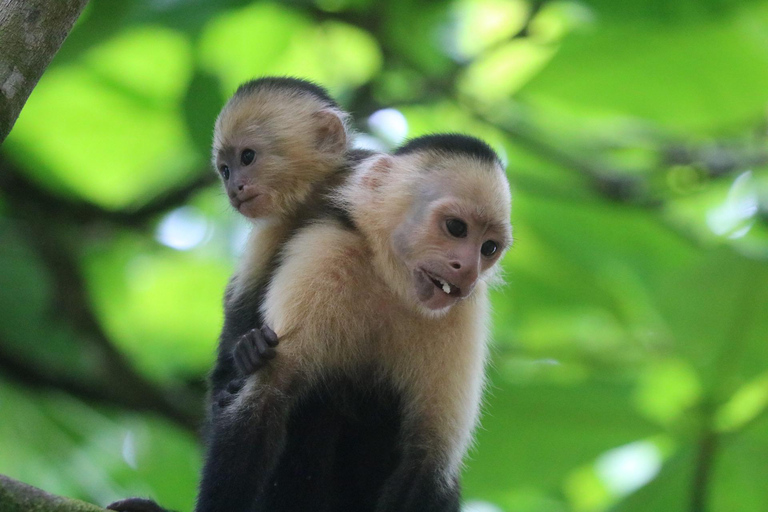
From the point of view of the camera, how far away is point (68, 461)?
431 cm

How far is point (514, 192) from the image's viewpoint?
4160mm

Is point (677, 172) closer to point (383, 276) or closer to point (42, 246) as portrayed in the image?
point (383, 276)

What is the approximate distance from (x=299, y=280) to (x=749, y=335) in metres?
1.67

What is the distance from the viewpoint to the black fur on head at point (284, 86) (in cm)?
339

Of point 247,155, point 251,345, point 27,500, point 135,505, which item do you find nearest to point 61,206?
point 247,155

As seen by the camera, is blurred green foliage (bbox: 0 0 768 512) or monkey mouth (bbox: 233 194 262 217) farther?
blurred green foliage (bbox: 0 0 768 512)

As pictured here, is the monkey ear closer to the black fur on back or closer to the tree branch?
the black fur on back

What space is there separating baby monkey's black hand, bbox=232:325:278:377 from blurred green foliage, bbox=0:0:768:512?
1.18m

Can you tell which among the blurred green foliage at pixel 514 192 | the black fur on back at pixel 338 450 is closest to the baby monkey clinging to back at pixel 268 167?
the black fur on back at pixel 338 450

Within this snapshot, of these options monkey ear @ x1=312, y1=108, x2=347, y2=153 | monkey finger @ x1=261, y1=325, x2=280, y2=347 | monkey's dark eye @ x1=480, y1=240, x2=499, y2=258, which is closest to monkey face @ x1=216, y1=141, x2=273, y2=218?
monkey ear @ x1=312, y1=108, x2=347, y2=153

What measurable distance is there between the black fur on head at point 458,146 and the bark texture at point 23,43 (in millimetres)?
1268

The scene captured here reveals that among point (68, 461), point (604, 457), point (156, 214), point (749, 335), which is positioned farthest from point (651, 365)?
point (68, 461)

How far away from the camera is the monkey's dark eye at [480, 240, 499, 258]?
267 centimetres

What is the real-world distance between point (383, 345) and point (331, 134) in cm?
92
